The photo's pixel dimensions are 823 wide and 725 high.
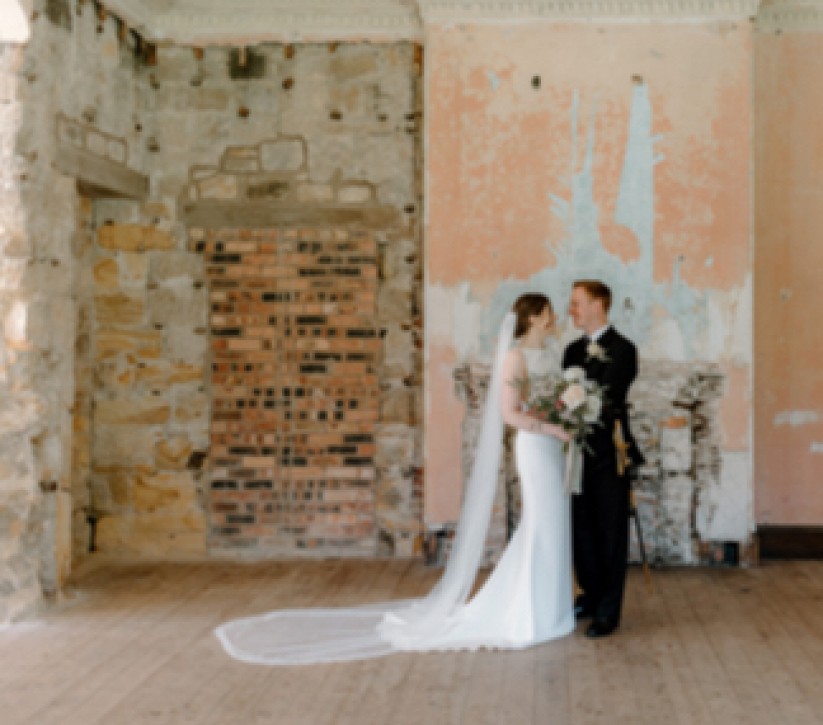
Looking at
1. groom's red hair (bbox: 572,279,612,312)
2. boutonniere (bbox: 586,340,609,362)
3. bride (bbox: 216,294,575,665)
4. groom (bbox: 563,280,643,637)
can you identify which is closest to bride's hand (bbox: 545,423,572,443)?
bride (bbox: 216,294,575,665)

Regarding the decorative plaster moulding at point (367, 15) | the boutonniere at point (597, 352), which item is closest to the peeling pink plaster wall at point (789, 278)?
A: the decorative plaster moulding at point (367, 15)

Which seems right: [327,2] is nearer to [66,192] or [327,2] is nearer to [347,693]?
[66,192]

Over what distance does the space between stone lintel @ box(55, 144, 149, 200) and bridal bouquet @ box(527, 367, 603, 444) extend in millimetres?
2779

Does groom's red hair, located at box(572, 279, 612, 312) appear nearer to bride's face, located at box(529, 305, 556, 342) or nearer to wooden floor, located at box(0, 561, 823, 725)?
bride's face, located at box(529, 305, 556, 342)

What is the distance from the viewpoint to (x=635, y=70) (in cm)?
577

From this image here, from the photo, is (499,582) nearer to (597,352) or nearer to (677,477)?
(597,352)

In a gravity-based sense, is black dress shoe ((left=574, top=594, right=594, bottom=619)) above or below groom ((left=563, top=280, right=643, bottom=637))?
below

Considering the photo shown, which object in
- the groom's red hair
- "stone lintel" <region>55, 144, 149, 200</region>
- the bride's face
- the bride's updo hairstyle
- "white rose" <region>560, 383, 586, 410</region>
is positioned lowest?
"white rose" <region>560, 383, 586, 410</region>

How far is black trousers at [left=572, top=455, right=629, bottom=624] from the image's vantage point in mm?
4383

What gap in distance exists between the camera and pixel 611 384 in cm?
450

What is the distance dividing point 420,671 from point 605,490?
4.19 feet

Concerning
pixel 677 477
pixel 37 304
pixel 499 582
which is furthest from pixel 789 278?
pixel 37 304

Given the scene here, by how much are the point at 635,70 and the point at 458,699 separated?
3995mm

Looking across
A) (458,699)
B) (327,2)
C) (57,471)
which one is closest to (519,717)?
(458,699)
